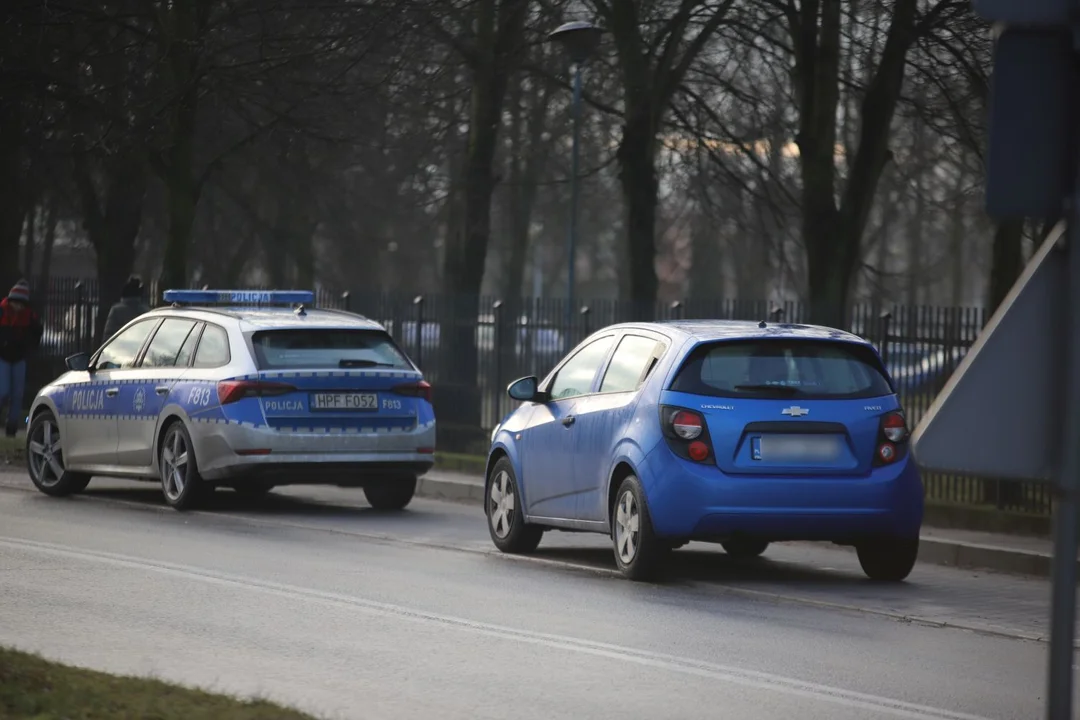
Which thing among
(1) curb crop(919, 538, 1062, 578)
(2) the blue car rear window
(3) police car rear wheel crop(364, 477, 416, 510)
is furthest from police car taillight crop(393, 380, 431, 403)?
(2) the blue car rear window

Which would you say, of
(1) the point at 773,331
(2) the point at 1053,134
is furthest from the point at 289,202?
(2) the point at 1053,134

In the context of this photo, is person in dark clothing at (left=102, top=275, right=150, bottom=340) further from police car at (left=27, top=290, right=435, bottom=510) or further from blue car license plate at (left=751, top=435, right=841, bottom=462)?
blue car license plate at (left=751, top=435, right=841, bottom=462)

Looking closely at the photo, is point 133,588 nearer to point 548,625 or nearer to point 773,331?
point 548,625

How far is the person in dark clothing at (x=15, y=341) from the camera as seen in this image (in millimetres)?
24531

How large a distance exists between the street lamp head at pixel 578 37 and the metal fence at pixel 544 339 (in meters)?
3.50

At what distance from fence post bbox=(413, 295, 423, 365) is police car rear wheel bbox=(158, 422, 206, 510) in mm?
→ 7436

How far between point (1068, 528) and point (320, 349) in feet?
38.0

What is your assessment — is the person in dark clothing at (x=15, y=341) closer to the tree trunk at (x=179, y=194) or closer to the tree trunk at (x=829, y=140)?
the tree trunk at (x=179, y=194)

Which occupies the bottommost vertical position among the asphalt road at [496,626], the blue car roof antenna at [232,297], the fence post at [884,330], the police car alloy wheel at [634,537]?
the asphalt road at [496,626]

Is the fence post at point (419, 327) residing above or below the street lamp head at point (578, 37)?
below

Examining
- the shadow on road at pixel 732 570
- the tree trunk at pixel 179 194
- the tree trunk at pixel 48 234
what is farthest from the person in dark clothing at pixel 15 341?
the shadow on road at pixel 732 570

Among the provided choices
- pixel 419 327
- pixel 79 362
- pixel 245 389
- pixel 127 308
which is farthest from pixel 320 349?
pixel 127 308

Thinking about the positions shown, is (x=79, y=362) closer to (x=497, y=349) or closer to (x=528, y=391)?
(x=528, y=391)

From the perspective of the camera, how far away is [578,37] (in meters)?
23.4
